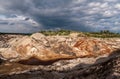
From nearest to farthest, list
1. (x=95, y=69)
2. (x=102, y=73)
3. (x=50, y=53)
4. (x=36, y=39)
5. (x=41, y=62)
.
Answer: (x=102, y=73), (x=95, y=69), (x=41, y=62), (x=50, y=53), (x=36, y=39)

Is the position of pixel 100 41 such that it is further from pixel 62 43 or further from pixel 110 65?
pixel 110 65

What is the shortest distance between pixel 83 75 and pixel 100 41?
27780 millimetres

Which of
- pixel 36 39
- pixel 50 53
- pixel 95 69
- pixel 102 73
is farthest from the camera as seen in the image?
pixel 36 39

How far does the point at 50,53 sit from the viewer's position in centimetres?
4697

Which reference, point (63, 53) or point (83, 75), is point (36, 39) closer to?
point (63, 53)

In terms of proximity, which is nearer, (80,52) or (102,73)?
(102,73)

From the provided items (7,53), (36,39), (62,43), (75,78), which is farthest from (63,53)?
(75,78)

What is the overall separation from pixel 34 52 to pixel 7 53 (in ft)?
17.3

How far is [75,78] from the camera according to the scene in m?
21.3

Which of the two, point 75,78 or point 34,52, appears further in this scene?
point 34,52

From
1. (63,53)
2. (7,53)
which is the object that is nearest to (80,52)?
(63,53)

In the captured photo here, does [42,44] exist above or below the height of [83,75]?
above

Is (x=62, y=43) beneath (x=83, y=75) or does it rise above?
above

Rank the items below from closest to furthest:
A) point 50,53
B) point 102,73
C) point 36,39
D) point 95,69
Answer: point 102,73 → point 95,69 → point 50,53 → point 36,39
